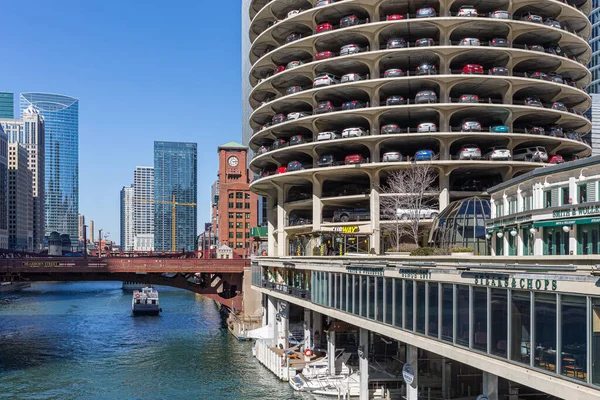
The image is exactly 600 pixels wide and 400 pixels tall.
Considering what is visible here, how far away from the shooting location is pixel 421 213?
70.8 meters

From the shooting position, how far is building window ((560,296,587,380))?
69.0ft

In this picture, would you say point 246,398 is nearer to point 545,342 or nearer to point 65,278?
point 545,342

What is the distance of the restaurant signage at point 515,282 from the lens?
22578mm

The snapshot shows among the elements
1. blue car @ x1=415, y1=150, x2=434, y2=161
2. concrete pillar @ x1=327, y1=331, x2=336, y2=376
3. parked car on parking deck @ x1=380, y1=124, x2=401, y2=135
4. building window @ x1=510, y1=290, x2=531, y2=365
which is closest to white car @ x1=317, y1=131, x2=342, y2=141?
parked car on parking deck @ x1=380, y1=124, x2=401, y2=135

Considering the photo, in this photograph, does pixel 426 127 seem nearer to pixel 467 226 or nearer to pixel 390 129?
pixel 390 129

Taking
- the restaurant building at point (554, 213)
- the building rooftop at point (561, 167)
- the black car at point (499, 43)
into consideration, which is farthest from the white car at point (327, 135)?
the building rooftop at point (561, 167)

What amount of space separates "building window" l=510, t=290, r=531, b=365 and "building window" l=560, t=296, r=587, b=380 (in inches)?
74.7

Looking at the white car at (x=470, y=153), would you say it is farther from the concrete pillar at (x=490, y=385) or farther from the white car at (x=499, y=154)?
the concrete pillar at (x=490, y=385)

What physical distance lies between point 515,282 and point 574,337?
3.53 metres

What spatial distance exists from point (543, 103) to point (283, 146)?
3209 cm

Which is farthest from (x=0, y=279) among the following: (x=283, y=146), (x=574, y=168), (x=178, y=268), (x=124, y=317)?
(x=574, y=168)

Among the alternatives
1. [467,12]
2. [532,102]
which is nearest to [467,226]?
[532,102]

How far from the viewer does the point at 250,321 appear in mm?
85562

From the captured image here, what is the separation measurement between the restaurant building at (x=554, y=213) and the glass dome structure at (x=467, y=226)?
9.87 ft
